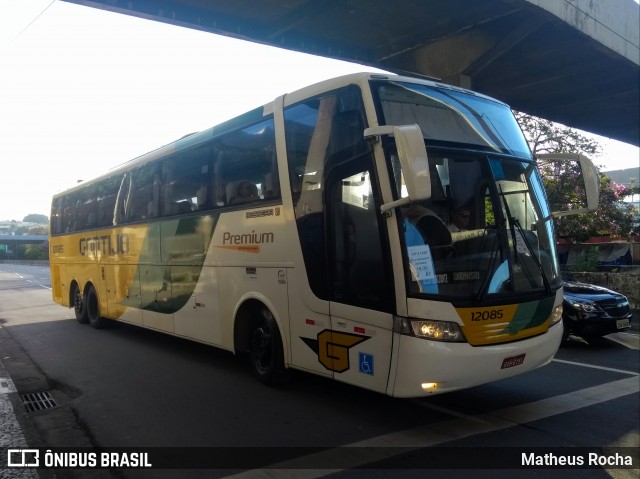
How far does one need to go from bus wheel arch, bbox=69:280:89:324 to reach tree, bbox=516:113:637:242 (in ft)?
53.5

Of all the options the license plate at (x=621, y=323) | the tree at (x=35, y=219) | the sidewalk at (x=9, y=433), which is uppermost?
the tree at (x=35, y=219)

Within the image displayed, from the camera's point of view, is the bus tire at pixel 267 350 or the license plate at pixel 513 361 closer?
the license plate at pixel 513 361

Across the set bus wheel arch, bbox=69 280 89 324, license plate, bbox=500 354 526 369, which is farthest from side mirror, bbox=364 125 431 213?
bus wheel arch, bbox=69 280 89 324

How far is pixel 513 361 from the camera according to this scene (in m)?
5.01

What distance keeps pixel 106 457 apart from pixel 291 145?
374 cm

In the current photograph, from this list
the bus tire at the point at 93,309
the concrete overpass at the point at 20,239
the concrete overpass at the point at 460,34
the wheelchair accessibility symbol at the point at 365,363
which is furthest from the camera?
the concrete overpass at the point at 20,239

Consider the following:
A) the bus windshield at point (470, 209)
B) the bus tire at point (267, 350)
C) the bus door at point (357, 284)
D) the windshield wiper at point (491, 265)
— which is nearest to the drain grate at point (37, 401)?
the bus tire at point (267, 350)

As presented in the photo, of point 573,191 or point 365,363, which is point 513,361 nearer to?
point 365,363

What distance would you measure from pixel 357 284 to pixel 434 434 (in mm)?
1615

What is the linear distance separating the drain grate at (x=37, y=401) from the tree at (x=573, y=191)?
18.2m

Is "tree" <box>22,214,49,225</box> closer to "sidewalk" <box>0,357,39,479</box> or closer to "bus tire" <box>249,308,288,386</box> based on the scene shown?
"sidewalk" <box>0,357,39,479</box>

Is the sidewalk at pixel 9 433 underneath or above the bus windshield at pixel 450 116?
underneath

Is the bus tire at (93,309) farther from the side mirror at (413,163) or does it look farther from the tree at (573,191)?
the tree at (573,191)

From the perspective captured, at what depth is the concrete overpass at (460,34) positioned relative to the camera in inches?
487
